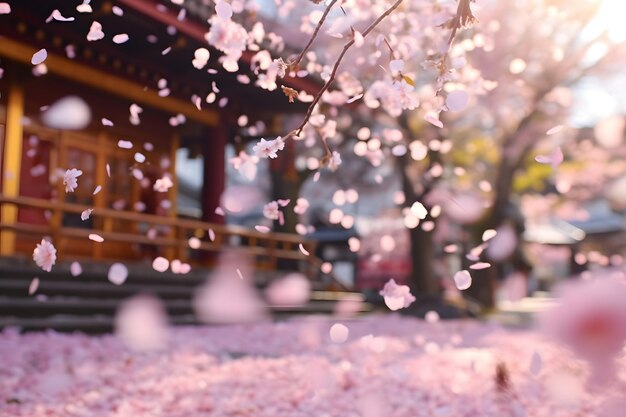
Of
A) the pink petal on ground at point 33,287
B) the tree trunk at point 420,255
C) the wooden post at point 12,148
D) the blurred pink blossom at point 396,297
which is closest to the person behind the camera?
the blurred pink blossom at point 396,297

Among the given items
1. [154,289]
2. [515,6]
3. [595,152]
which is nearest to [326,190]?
[595,152]

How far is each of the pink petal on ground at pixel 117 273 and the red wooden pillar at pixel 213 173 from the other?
11.6 feet

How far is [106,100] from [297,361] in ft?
22.4

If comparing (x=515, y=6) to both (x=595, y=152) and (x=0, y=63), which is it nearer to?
(x=595, y=152)

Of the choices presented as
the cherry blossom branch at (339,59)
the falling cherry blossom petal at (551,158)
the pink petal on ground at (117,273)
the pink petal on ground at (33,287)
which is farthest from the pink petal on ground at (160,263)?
the pink petal on ground at (117,273)

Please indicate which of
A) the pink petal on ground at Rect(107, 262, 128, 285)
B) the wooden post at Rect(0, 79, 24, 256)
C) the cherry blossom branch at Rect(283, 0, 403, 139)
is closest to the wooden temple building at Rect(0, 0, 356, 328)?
the wooden post at Rect(0, 79, 24, 256)

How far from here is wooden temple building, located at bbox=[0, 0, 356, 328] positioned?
367 inches

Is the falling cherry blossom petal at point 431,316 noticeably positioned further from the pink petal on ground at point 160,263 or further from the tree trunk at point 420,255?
the pink petal on ground at point 160,263

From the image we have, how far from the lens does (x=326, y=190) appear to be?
95.0 ft

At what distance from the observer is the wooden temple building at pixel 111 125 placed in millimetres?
9328

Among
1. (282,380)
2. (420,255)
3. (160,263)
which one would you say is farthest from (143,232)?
(160,263)

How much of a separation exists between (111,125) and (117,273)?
2.38 metres

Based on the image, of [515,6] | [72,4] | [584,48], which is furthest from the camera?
[515,6]

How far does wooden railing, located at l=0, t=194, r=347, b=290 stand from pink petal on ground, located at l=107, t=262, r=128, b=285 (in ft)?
1.53
